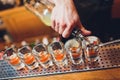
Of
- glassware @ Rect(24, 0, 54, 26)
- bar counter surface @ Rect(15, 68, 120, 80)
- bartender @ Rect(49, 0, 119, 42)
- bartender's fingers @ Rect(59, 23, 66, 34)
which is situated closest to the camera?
bar counter surface @ Rect(15, 68, 120, 80)

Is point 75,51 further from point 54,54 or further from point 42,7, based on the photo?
point 42,7

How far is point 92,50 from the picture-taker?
1.06 metres

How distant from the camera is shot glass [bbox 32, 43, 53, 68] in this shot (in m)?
1.11

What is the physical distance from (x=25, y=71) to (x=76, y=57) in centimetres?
25

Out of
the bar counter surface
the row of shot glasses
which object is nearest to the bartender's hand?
the row of shot glasses

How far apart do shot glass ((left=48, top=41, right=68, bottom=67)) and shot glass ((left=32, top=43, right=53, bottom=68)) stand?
0.02m

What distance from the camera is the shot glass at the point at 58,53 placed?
3.59ft

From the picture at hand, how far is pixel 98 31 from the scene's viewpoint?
70.0 inches

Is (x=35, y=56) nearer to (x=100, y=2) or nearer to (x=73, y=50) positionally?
(x=73, y=50)

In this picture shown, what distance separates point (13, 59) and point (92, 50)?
1.23ft

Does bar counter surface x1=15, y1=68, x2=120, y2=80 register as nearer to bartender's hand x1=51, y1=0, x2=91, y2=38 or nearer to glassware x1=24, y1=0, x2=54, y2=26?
bartender's hand x1=51, y1=0, x2=91, y2=38

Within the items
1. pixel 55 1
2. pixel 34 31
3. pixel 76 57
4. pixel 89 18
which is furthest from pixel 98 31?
pixel 34 31

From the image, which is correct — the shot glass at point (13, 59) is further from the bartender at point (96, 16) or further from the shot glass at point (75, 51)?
the bartender at point (96, 16)

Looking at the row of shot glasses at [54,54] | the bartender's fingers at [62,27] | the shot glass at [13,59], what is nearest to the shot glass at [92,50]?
the row of shot glasses at [54,54]
